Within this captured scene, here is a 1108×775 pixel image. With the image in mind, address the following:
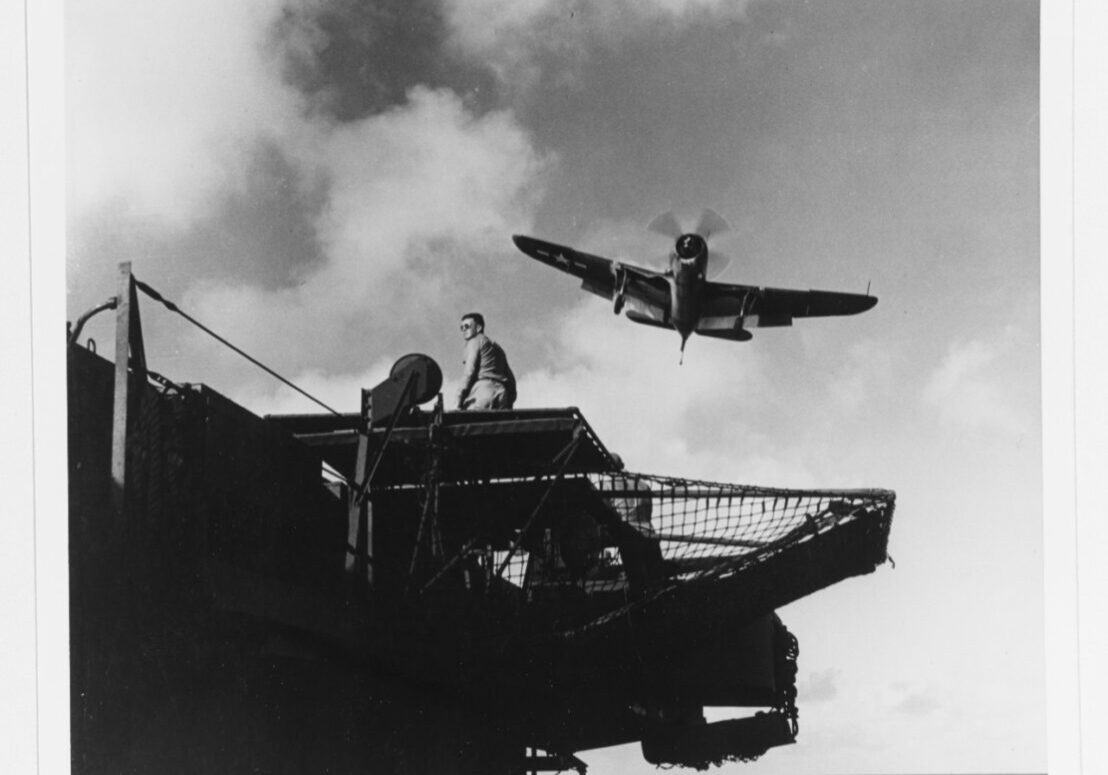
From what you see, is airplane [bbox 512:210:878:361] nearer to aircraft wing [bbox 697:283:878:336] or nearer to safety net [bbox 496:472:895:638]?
aircraft wing [bbox 697:283:878:336]

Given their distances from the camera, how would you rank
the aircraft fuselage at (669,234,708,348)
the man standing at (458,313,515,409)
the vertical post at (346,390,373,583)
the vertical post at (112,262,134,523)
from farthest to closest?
the aircraft fuselage at (669,234,708,348)
the man standing at (458,313,515,409)
the vertical post at (346,390,373,583)
the vertical post at (112,262,134,523)

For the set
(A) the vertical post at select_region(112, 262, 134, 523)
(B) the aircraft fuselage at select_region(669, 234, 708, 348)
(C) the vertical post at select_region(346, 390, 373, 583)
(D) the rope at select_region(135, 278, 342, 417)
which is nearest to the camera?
(A) the vertical post at select_region(112, 262, 134, 523)

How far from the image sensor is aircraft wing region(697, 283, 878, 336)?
10.6 metres

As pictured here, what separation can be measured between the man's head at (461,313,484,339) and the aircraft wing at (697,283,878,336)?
3651 mm

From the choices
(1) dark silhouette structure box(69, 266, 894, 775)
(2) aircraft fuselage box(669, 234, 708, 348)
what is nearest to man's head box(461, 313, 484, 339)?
(1) dark silhouette structure box(69, 266, 894, 775)

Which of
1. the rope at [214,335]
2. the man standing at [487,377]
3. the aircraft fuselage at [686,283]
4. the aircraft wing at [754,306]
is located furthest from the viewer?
the aircraft fuselage at [686,283]

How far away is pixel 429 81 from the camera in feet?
21.3

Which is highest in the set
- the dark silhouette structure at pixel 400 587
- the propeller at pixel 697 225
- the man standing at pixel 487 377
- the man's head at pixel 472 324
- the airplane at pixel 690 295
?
the airplane at pixel 690 295

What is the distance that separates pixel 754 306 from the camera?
12344 mm

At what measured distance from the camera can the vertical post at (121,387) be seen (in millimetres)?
5375

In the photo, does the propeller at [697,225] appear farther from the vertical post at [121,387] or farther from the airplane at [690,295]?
the vertical post at [121,387]

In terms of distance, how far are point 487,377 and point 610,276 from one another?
234 inches

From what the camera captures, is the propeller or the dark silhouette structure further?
the propeller

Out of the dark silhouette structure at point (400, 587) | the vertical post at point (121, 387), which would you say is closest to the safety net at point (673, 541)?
the dark silhouette structure at point (400, 587)
